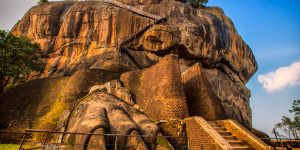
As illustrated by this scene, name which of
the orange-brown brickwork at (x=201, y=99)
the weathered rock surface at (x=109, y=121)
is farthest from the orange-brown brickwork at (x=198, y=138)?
the orange-brown brickwork at (x=201, y=99)

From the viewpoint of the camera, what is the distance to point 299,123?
94.6 ft

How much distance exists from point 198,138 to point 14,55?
49.1 ft

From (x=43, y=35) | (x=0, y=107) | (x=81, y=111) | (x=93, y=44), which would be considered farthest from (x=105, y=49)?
(x=81, y=111)

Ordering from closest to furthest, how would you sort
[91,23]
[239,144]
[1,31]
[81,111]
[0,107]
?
[239,144] → [81,111] → [0,107] → [1,31] → [91,23]

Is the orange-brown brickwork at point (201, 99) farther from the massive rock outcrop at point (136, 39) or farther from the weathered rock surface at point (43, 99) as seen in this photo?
the massive rock outcrop at point (136, 39)

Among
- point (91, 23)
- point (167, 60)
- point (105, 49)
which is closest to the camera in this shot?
point (167, 60)

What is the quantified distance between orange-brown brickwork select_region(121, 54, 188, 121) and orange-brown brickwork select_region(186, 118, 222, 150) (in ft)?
3.95

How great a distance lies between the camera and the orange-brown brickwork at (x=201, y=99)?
A: 1161 cm

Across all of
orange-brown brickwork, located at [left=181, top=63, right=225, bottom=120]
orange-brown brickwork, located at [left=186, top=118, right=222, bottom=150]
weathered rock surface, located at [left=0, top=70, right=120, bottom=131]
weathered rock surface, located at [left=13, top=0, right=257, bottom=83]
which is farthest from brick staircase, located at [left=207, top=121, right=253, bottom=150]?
weathered rock surface, located at [left=13, top=0, right=257, bottom=83]

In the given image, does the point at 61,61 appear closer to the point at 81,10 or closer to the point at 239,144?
the point at 81,10

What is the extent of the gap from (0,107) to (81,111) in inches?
264

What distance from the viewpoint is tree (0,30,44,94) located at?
49.8 feet

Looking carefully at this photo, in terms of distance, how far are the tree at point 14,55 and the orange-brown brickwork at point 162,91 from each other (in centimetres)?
878

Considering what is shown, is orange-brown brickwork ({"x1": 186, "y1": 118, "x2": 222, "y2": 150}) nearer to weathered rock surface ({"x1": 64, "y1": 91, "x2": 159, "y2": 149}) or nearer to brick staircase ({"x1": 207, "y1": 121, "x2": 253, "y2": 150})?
brick staircase ({"x1": 207, "y1": 121, "x2": 253, "y2": 150})
